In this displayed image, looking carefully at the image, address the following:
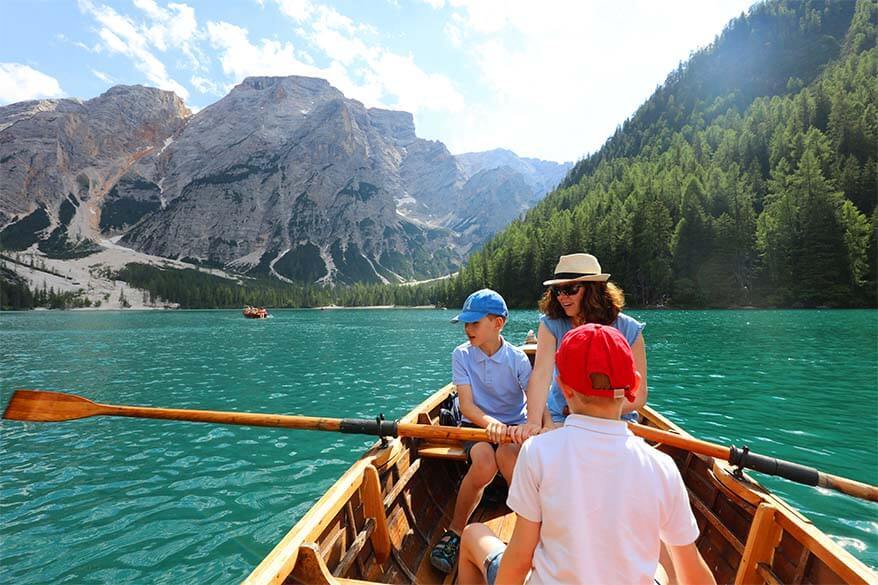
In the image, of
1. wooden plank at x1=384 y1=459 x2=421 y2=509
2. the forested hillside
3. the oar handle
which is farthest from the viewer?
the forested hillside

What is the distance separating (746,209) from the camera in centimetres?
8800

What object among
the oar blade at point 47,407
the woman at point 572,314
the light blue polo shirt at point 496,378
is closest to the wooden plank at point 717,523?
the woman at point 572,314

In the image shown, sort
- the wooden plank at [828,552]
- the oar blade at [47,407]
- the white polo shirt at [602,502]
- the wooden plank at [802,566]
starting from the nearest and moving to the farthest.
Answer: the white polo shirt at [602,502] < the wooden plank at [828,552] < the wooden plank at [802,566] < the oar blade at [47,407]

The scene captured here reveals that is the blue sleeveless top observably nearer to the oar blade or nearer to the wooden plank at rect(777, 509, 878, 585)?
the wooden plank at rect(777, 509, 878, 585)

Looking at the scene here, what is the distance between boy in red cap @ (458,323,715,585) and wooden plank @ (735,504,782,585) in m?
2.83

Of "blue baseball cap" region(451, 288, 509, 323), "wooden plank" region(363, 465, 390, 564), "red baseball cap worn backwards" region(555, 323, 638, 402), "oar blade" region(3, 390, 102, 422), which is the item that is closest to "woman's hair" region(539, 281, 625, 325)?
"blue baseball cap" region(451, 288, 509, 323)

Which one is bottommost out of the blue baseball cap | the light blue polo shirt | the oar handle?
the oar handle

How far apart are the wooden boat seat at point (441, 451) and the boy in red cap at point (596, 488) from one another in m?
3.79

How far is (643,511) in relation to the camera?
215cm

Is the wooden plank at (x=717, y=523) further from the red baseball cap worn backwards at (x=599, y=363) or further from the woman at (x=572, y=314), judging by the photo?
the red baseball cap worn backwards at (x=599, y=363)

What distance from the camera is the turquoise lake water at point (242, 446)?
7.39 meters

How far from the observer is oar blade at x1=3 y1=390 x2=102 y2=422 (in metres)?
7.32

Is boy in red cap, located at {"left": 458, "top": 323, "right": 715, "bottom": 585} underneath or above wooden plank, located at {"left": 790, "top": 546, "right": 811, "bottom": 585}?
above

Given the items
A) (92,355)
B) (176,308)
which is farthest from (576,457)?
(176,308)
